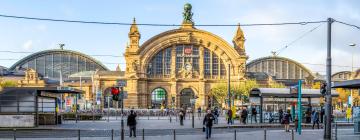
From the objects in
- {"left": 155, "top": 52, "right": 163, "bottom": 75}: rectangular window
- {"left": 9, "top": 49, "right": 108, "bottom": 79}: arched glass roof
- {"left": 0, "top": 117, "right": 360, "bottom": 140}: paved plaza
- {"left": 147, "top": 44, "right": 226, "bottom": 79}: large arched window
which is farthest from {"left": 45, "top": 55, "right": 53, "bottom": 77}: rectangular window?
{"left": 0, "top": 117, "right": 360, "bottom": 140}: paved plaza

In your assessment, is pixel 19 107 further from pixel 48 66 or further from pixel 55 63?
pixel 55 63

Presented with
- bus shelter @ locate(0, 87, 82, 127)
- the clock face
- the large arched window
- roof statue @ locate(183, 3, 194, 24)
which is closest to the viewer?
bus shelter @ locate(0, 87, 82, 127)

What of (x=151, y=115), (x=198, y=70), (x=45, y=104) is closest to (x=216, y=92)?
(x=198, y=70)

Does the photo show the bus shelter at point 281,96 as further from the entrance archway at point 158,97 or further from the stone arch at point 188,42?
the entrance archway at point 158,97

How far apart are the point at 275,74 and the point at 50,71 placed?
55.9 metres

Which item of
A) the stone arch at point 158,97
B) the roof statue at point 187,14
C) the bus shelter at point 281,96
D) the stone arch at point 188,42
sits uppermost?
the roof statue at point 187,14

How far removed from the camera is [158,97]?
10881 centimetres

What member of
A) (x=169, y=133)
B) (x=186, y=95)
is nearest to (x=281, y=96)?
(x=169, y=133)

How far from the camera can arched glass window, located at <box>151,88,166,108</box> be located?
4279 inches

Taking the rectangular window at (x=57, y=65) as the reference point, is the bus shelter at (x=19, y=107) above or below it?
below

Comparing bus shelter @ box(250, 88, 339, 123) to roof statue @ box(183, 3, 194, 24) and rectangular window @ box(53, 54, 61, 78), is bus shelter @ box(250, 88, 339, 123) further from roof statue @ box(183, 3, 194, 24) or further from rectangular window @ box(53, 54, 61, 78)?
rectangular window @ box(53, 54, 61, 78)

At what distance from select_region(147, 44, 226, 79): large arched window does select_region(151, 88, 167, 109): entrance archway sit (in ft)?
9.13

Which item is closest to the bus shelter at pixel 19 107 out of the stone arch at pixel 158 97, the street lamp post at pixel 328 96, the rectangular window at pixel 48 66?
the street lamp post at pixel 328 96

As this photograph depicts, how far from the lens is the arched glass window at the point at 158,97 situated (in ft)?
357
